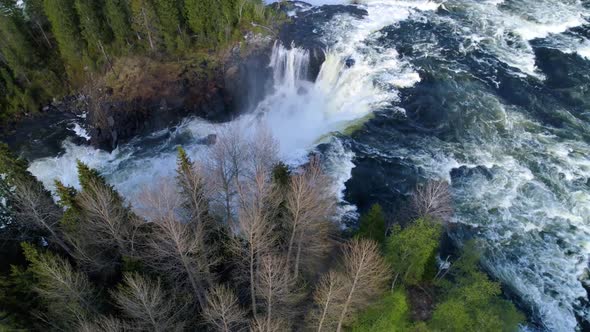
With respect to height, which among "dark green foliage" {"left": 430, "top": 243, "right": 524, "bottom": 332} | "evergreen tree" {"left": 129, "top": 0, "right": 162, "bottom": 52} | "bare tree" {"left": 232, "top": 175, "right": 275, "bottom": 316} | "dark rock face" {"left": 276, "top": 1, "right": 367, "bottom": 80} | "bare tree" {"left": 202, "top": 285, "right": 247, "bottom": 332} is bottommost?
"dark green foliage" {"left": 430, "top": 243, "right": 524, "bottom": 332}

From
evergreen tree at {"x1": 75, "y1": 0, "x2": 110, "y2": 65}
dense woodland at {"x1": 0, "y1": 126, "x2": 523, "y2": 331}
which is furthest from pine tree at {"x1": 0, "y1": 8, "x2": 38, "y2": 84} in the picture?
dense woodland at {"x1": 0, "y1": 126, "x2": 523, "y2": 331}

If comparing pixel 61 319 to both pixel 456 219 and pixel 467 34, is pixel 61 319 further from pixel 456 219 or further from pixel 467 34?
pixel 467 34

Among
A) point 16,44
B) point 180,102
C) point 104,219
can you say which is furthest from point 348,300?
point 16,44

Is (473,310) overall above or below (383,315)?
below

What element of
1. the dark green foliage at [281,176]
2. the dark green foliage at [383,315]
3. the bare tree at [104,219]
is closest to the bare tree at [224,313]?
the dark green foliage at [383,315]

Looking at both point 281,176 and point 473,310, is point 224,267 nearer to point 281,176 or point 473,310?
point 281,176

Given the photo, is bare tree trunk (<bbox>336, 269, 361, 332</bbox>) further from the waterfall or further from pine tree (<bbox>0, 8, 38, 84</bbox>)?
pine tree (<bbox>0, 8, 38, 84</bbox>)

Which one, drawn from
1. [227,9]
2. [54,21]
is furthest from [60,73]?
Result: [227,9]
